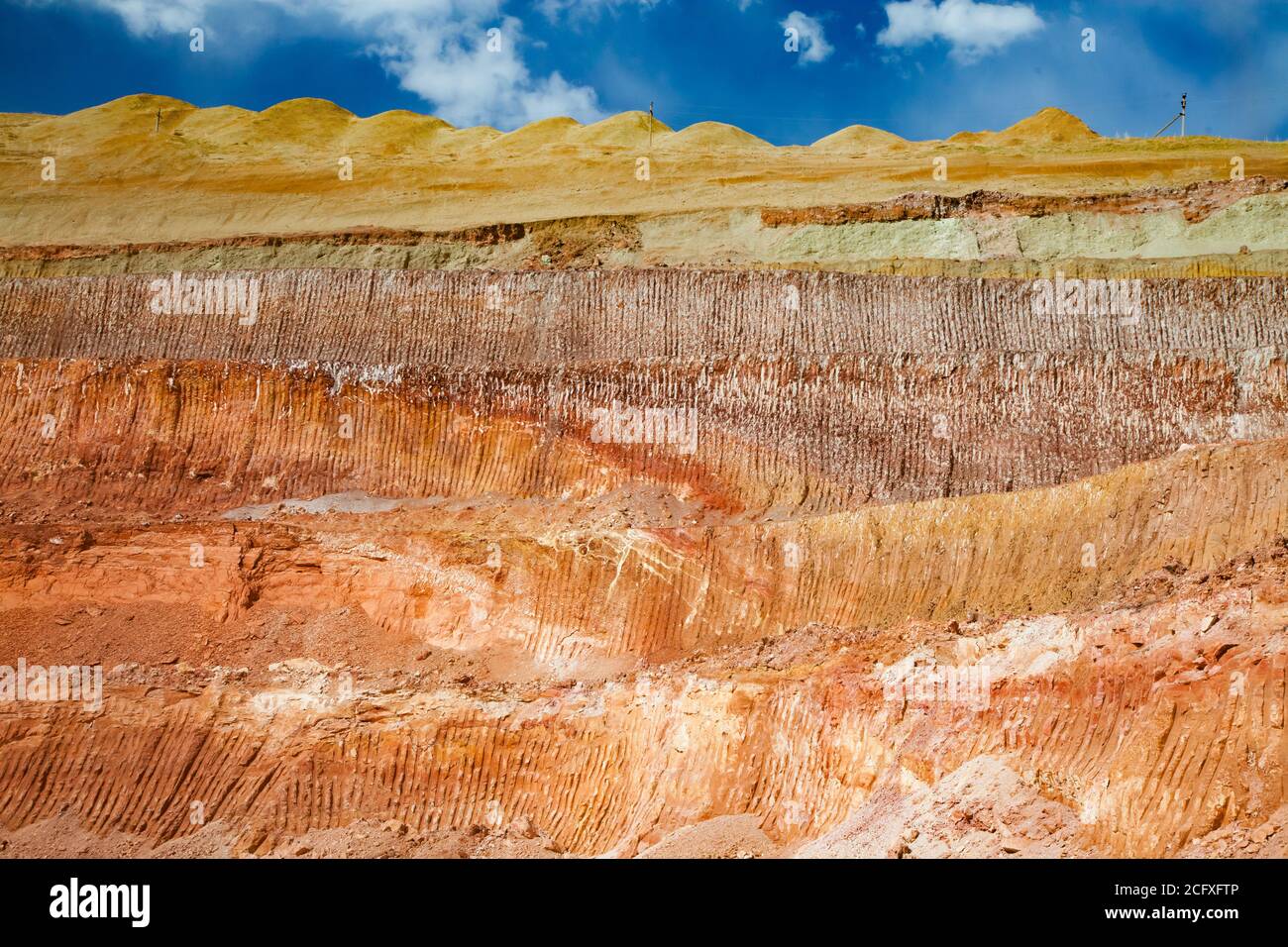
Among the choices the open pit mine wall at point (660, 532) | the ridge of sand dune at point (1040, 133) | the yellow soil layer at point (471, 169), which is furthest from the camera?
the ridge of sand dune at point (1040, 133)

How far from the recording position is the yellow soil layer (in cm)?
2991

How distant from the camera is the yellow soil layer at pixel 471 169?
29906 mm

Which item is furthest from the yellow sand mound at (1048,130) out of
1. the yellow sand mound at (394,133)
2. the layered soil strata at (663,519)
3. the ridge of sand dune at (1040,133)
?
the yellow sand mound at (394,133)

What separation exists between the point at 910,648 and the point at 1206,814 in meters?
3.04

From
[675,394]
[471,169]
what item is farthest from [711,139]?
[675,394]

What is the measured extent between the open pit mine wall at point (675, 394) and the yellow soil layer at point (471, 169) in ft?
26.6

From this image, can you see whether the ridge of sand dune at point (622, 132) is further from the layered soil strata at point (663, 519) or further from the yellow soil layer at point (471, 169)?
the layered soil strata at point (663, 519)

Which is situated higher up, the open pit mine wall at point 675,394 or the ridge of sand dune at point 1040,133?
the ridge of sand dune at point 1040,133

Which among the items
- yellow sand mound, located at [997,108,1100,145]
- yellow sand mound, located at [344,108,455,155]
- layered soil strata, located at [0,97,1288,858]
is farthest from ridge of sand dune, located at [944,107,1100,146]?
yellow sand mound, located at [344,108,455,155]

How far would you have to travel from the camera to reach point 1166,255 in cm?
2386

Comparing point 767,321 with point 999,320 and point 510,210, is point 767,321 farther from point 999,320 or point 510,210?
point 510,210

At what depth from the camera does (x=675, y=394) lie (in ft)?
59.7

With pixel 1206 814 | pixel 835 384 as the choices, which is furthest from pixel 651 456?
pixel 1206 814

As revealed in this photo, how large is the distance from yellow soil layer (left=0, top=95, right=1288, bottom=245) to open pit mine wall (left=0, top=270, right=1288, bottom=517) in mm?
8111
